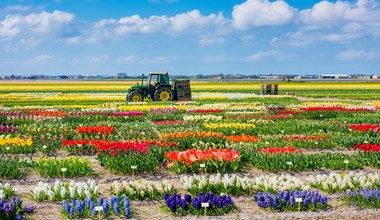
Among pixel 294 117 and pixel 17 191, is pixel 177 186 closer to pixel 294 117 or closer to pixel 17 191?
pixel 17 191

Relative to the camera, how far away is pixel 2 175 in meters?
10.1

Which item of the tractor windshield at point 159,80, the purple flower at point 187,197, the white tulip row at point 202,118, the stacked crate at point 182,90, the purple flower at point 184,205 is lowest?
the white tulip row at point 202,118

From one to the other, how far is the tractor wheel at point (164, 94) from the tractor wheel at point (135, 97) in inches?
47.5

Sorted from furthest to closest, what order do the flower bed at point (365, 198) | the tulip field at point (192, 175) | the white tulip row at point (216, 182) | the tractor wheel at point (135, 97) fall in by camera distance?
the tractor wheel at point (135, 97), the white tulip row at point (216, 182), the flower bed at point (365, 198), the tulip field at point (192, 175)

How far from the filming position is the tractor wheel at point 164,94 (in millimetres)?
35344

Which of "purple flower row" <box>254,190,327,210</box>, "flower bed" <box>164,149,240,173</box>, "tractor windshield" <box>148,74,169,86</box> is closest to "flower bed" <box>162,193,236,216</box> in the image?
"purple flower row" <box>254,190,327,210</box>

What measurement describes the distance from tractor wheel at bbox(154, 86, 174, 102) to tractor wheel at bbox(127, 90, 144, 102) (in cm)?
121

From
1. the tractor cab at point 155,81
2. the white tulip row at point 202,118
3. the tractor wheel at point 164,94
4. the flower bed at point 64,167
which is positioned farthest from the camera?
the tractor cab at point 155,81

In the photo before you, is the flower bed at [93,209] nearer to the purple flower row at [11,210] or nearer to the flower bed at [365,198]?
the purple flower row at [11,210]

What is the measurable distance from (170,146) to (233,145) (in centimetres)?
180

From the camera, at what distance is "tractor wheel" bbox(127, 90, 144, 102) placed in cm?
3553

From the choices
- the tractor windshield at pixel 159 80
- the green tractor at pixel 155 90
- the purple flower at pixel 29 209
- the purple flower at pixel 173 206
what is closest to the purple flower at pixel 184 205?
the purple flower at pixel 173 206

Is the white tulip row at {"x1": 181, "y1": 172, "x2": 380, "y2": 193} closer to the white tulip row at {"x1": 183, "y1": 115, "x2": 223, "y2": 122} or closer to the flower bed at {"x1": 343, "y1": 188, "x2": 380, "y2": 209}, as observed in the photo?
the flower bed at {"x1": 343, "y1": 188, "x2": 380, "y2": 209}

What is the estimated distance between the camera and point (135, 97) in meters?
35.7
